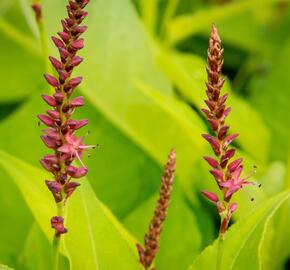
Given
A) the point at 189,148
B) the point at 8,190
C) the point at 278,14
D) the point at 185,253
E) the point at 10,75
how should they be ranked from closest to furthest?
the point at 185,253 < the point at 8,190 < the point at 189,148 < the point at 10,75 < the point at 278,14

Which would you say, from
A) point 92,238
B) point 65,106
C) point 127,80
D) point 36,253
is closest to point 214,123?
point 65,106

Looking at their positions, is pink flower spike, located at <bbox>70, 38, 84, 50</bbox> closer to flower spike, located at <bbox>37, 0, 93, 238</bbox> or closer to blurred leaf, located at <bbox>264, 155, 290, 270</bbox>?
flower spike, located at <bbox>37, 0, 93, 238</bbox>

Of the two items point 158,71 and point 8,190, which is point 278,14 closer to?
point 158,71

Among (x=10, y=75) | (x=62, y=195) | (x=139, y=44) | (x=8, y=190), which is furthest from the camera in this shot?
(x=10, y=75)

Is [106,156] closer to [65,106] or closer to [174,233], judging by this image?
[174,233]

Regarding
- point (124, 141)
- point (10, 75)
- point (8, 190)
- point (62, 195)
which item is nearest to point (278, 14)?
point (10, 75)

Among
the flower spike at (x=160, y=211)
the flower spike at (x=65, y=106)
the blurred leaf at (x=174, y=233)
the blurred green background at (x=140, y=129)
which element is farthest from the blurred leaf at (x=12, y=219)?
the flower spike at (x=65, y=106)

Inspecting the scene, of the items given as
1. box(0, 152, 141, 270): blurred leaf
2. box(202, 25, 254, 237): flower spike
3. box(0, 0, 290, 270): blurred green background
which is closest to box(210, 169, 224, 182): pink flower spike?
box(202, 25, 254, 237): flower spike
